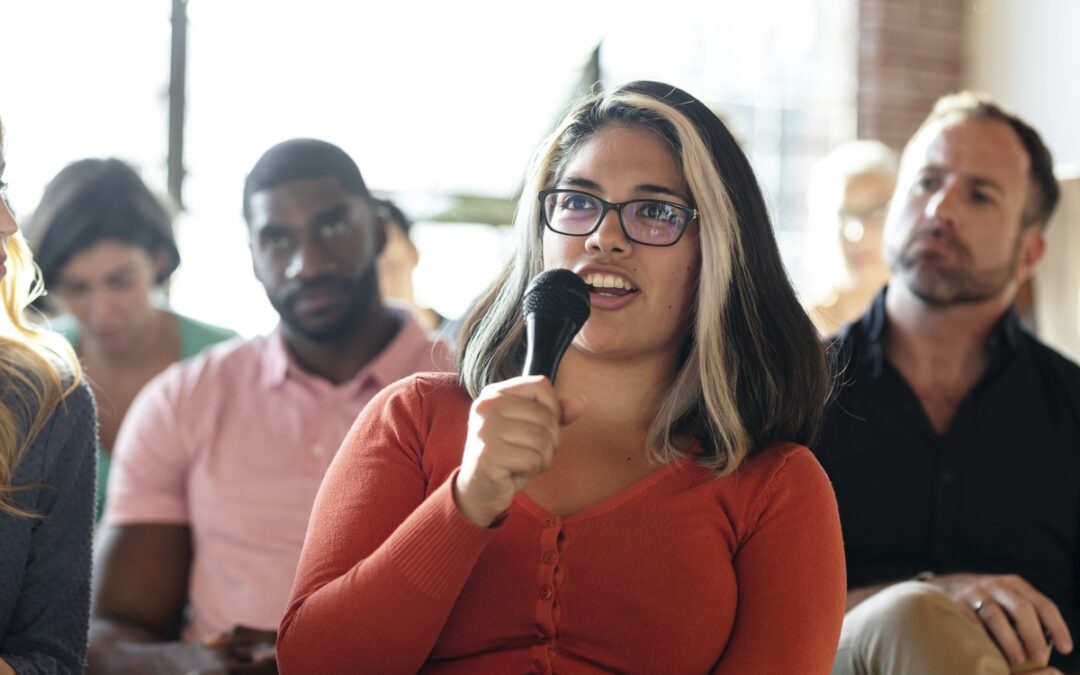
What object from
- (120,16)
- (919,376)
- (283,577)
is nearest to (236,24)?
(120,16)

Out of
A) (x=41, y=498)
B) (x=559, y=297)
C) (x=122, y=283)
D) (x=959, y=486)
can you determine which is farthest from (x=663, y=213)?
(x=122, y=283)

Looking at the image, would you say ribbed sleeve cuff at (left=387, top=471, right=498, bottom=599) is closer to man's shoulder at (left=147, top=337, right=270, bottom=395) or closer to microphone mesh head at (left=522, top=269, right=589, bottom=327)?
microphone mesh head at (left=522, top=269, right=589, bottom=327)

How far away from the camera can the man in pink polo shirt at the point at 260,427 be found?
2.38m

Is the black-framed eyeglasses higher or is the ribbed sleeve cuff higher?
the black-framed eyeglasses

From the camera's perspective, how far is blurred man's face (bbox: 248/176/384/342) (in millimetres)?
2479

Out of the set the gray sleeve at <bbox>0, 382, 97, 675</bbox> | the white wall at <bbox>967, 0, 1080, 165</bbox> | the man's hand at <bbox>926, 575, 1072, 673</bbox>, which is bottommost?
the man's hand at <bbox>926, 575, 1072, 673</bbox>

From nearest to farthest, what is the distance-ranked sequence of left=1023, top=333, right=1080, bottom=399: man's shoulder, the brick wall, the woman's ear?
left=1023, top=333, right=1080, bottom=399: man's shoulder → the woman's ear → the brick wall

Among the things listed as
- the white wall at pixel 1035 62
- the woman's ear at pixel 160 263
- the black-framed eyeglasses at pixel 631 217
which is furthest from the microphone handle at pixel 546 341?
the white wall at pixel 1035 62

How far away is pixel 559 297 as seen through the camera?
127cm

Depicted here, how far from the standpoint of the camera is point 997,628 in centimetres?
185

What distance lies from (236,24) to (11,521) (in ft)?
11.6

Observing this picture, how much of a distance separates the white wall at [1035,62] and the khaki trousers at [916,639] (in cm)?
361

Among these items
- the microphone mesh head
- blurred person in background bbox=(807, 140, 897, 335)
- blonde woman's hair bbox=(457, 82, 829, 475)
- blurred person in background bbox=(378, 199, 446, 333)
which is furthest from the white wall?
the microphone mesh head

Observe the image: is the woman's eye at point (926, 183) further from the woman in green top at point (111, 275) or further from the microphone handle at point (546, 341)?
the woman in green top at point (111, 275)
